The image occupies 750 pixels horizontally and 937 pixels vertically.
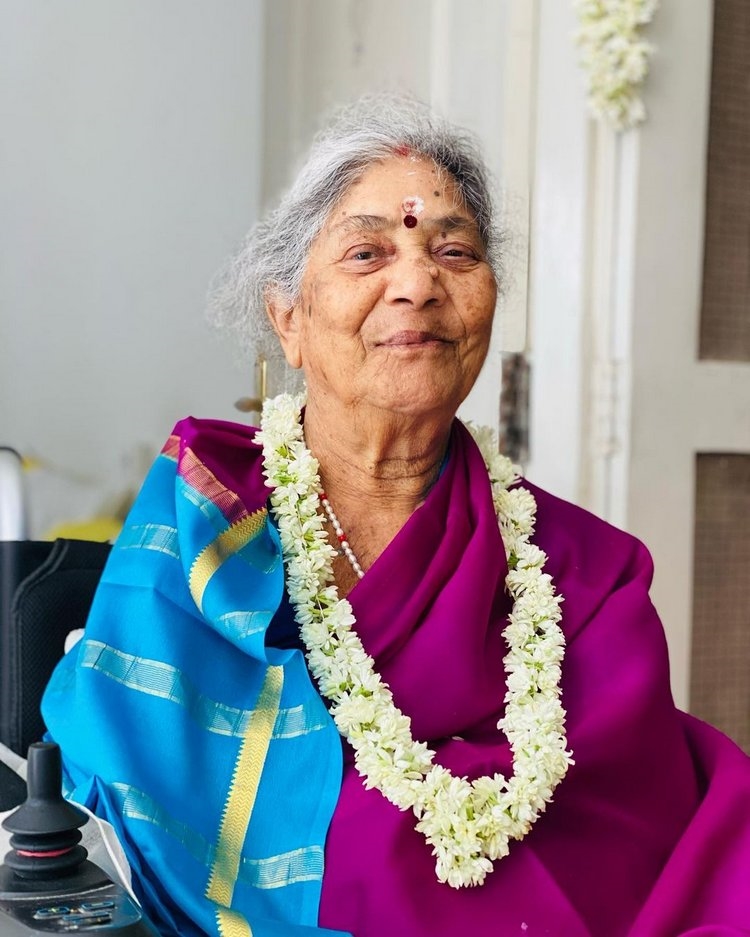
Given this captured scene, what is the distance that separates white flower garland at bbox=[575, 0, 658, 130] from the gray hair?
90cm

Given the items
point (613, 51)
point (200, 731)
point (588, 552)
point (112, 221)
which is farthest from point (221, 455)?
point (613, 51)

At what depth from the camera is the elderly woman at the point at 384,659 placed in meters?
1.30

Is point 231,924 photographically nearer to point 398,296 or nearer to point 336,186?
point 398,296

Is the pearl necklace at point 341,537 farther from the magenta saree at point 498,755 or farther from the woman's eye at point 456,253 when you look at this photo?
the woman's eye at point 456,253

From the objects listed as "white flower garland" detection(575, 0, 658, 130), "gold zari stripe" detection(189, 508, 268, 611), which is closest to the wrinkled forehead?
"gold zari stripe" detection(189, 508, 268, 611)

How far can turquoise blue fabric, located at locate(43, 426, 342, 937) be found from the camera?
124 centimetres

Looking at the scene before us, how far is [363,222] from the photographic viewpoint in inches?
60.0

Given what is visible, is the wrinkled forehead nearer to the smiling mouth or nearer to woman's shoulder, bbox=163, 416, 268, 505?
the smiling mouth

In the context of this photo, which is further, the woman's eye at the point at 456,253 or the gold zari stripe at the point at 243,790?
the woman's eye at the point at 456,253

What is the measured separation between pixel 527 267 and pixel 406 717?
4.40ft

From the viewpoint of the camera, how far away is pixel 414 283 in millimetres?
1489

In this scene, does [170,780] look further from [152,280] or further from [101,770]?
[152,280]

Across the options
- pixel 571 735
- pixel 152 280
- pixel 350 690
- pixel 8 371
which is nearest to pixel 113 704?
pixel 350 690

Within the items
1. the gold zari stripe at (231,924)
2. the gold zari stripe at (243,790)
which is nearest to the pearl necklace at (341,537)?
the gold zari stripe at (243,790)
